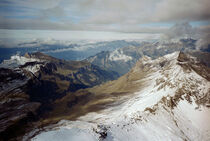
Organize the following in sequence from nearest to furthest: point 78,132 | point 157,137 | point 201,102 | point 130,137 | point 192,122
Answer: point 78,132 → point 130,137 → point 157,137 → point 192,122 → point 201,102

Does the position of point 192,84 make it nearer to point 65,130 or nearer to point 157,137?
point 157,137

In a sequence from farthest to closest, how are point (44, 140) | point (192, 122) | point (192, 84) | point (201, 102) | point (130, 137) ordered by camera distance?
point (192, 84)
point (201, 102)
point (192, 122)
point (130, 137)
point (44, 140)

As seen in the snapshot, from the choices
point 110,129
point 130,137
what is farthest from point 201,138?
point 110,129

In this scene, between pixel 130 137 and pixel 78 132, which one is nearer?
pixel 78 132

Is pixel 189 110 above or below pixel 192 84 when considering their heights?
below

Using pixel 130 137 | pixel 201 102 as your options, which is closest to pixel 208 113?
pixel 201 102

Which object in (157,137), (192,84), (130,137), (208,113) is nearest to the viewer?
(130,137)

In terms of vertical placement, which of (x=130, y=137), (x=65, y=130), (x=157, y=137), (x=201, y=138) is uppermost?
(x=65, y=130)

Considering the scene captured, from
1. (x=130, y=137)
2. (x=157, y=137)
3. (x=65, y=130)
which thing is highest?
(x=65, y=130)

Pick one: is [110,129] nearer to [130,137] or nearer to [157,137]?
[130,137]
